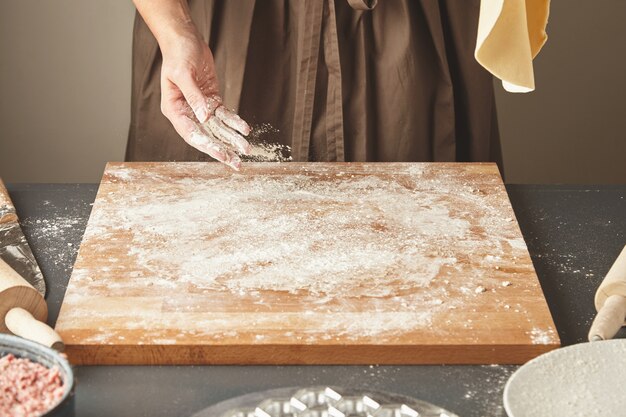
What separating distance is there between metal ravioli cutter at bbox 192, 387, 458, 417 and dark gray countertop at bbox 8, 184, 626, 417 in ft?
0.18

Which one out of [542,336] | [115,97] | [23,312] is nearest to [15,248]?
[23,312]

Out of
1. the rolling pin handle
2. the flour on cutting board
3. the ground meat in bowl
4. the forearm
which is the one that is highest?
the forearm

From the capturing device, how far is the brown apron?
5.36ft

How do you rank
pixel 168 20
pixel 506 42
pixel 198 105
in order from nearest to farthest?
pixel 506 42, pixel 198 105, pixel 168 20

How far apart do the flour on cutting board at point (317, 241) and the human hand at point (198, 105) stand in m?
0.06

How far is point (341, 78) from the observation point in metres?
1.63

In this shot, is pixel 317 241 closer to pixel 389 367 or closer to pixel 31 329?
pixel 389 367

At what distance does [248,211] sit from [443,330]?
0.41m

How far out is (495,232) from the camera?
1291 mm

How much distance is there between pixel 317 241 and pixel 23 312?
404mm

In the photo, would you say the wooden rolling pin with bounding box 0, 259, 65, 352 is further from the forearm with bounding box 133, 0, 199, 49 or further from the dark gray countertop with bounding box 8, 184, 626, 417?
the forearm with bounding box 133, 0, 199, 49

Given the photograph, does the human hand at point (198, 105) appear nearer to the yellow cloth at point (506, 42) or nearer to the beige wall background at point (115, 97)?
the yellow cloth at point (506, 42)

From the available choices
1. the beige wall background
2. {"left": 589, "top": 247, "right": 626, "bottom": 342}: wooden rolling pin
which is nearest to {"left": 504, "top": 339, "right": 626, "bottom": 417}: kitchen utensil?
{"left": 589, "top": 247, "right": 626, "bottom": 342}: wooden rolling pin

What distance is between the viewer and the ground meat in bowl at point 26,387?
0.81 m
